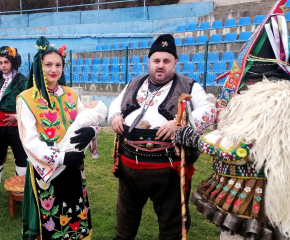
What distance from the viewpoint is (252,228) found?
2.01 m

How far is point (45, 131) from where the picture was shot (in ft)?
8.80

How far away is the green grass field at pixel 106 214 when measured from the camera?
3666 millimetres

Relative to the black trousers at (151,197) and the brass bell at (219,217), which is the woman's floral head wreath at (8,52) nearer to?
the black trousers at (151,197)

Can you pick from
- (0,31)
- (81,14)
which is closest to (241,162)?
(81,14)

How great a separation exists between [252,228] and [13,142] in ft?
10.2

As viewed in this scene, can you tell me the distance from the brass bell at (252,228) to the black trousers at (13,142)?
2.98m

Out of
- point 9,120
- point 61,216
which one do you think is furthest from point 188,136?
point 9,120

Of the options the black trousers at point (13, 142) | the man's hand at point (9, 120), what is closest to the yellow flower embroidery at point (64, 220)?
the black trousers at point (13, 142)

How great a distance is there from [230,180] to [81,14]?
1765 cm

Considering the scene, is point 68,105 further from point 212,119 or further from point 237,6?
point 237,6

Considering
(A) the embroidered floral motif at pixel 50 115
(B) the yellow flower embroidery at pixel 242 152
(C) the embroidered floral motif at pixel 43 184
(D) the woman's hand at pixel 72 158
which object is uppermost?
(A) the embroidered floral motif at pixel 50 115

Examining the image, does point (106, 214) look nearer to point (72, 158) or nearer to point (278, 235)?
point (72, 158)

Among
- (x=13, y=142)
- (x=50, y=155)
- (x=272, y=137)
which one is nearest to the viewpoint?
(x=272, y=137)

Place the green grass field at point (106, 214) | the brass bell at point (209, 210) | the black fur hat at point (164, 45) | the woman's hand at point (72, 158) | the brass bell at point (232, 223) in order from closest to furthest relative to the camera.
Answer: the brass bell at point (232, 223) → the brass bell at point (209, 210) → the woman's hand at point (72, 158) → the black fur hat at point (164, 45) → the green grass field at point (106, 214)
